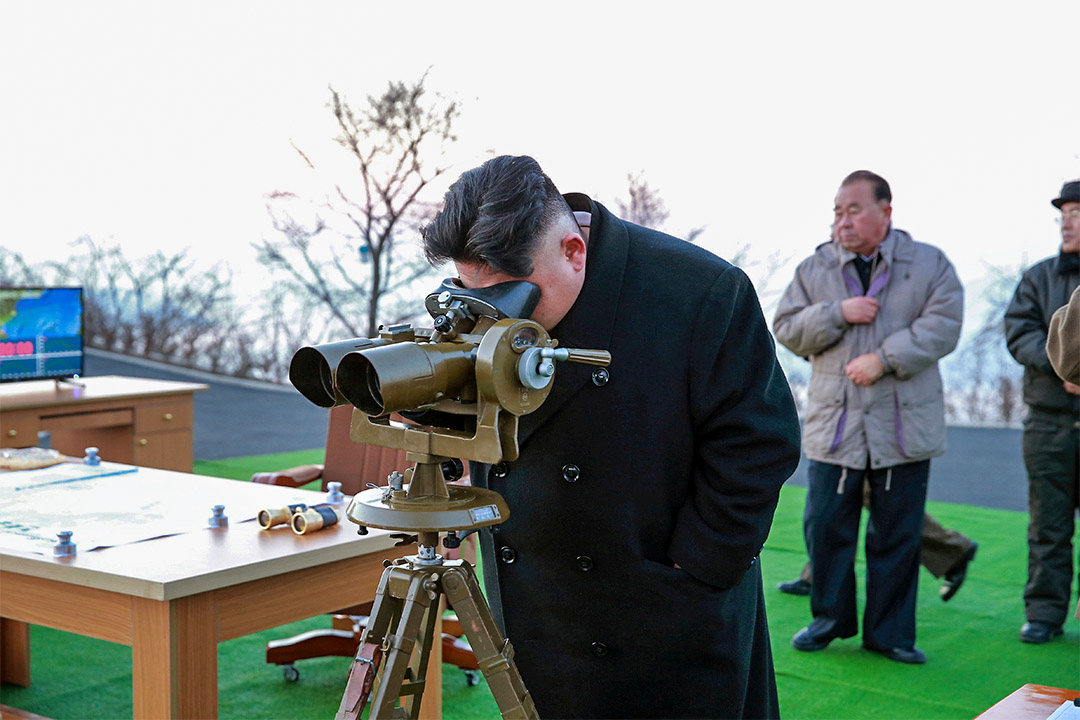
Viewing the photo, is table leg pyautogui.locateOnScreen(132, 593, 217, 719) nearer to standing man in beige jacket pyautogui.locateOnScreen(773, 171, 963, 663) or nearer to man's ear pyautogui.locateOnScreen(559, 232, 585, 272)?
man's ear pyautogui.locateOnScreen(559, 232, 585, 272)

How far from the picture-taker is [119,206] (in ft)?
33.4

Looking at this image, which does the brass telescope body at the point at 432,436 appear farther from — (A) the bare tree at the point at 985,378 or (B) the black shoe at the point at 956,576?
(A) the bare tree at the point at 985,378

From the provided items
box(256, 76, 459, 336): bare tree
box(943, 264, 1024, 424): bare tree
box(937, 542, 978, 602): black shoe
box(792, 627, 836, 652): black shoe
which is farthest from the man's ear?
box(943, 264, 1024, 424): bare tree

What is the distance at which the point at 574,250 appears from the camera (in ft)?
4.60

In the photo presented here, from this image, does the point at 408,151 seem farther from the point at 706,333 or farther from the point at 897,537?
the point at 706,333

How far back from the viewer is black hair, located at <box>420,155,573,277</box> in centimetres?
129

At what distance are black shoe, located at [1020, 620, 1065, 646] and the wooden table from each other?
8.47 feet

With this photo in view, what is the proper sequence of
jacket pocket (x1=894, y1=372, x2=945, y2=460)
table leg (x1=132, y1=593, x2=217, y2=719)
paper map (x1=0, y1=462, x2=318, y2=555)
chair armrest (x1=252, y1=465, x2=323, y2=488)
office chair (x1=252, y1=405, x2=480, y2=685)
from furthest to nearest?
jacket pocket (x1=894, y1=372, x2=945, y2=460) → chair armrest (x1=252, y1=465, x2=323, y2=488) → office chair (x1=252, y1=405, x2=480, y2=685) → paper map (x1=0, y1=462, x2=318, y2=555) → table leg (x1=132, y1=593, x2=217, y2=719)

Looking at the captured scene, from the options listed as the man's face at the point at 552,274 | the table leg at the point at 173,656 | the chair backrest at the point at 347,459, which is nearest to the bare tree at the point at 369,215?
the chair backrest at the point at 347,459

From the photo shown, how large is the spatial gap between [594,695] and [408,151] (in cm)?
783

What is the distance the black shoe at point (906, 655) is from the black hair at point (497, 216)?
265cm

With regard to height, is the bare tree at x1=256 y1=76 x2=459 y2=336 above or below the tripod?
above

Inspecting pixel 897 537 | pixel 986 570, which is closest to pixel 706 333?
pixel 897 537

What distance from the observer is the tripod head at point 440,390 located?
1090mm
